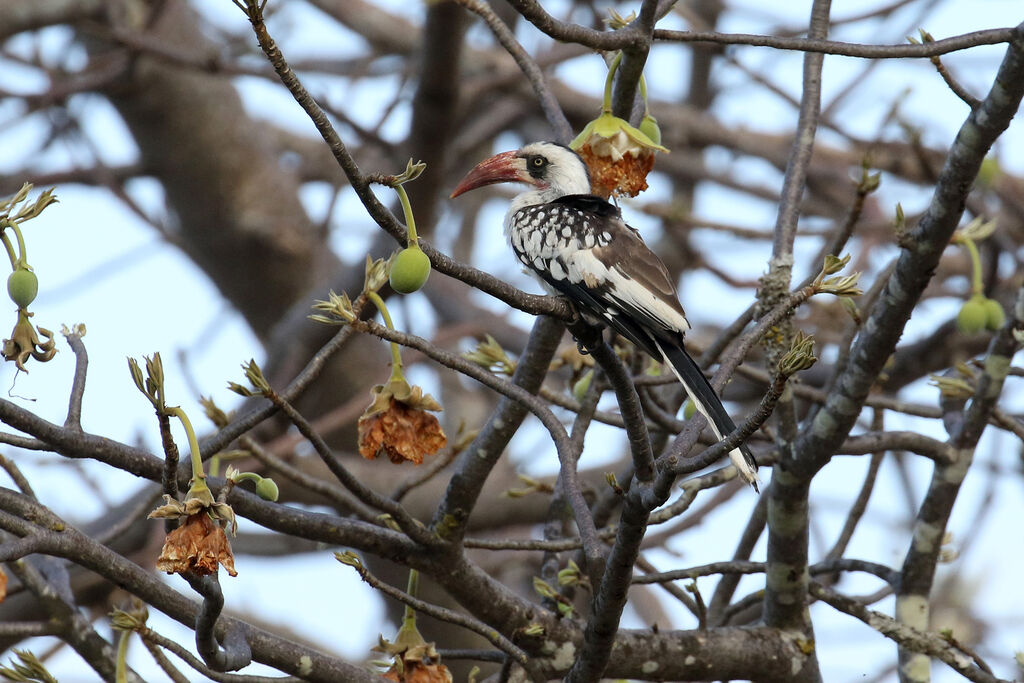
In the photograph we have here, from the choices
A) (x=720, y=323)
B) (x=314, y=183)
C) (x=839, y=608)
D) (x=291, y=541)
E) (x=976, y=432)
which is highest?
(x=314, y=183)

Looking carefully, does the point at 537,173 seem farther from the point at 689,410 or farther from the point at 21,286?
the point at 21,286

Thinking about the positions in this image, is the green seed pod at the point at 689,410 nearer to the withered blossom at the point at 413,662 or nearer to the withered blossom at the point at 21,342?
the withered blossom at the point at 413,662

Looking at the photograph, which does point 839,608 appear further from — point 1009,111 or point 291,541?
point 291,541

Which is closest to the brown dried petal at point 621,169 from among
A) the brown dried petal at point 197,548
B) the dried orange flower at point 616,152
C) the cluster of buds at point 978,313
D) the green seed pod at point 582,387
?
the dried orange flower at point 616,152

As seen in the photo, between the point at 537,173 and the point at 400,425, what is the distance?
1.33m

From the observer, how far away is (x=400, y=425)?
2.33 metres

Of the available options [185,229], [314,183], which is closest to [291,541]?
[185,229]

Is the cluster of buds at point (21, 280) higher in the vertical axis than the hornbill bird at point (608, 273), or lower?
lower

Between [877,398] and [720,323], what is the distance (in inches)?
154

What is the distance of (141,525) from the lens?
14.2ft

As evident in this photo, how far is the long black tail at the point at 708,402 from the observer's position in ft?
7.27

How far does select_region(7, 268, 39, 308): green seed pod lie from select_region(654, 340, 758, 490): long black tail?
124 cm

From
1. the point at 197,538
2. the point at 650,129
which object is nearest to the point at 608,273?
the point at 650,129

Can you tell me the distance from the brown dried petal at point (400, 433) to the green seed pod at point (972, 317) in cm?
148
